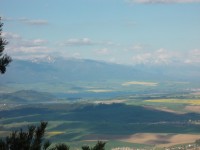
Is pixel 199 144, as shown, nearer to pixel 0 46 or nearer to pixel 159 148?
pixel 159 148

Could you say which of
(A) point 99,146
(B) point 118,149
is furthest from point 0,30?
(B) point 118,149

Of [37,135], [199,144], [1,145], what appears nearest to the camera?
[1,145]

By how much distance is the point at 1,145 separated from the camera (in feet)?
86.8

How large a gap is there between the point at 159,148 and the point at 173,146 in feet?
22.6

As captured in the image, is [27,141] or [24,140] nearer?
[24,140]

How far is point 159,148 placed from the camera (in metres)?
197

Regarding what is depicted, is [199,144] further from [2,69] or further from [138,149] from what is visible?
[2,69]

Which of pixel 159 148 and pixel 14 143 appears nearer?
pixel 14 143

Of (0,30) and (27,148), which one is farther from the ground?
(0,30)

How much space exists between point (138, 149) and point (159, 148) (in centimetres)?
934

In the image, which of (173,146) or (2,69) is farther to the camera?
(173,146)

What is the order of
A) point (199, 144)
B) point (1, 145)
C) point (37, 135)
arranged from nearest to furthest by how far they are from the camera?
point (1, 145) → point (37, 135) → point (199, 144)

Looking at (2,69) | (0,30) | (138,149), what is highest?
(0,30)

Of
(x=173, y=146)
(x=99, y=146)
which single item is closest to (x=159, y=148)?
(x=173, y=146)
